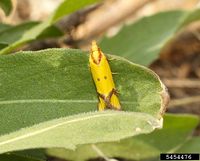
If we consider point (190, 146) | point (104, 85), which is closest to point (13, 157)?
point (104, 85)

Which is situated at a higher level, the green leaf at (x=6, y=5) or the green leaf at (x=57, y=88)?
the green leaf at (x=6, y=5)

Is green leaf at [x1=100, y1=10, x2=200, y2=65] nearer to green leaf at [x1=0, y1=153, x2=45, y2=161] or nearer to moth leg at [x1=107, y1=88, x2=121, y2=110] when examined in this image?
moth leg at [x1=107, y1=88, x2=121, y2=110]

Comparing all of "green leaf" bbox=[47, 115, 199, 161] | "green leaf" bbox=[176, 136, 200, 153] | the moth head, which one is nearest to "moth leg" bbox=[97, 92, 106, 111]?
the moth head

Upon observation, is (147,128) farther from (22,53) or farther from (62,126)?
(22,53)

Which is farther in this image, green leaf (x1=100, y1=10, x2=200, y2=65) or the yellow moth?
green leaf (x1=100, y1=10, x2=200, y2=65)

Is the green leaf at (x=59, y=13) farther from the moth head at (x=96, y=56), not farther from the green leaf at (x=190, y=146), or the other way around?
the green leaf at (x=190, y=146)

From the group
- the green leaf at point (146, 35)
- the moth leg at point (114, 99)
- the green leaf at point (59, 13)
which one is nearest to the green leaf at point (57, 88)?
the moth leg at point (114, 99)
